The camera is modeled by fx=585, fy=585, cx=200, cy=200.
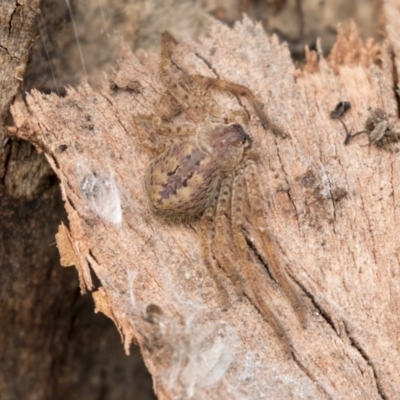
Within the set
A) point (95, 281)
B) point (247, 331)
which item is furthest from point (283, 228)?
point (95, 281)

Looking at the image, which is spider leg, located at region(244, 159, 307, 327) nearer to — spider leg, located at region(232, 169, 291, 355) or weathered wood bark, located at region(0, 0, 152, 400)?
spider leg, located at region(232, 169, 291, 355)

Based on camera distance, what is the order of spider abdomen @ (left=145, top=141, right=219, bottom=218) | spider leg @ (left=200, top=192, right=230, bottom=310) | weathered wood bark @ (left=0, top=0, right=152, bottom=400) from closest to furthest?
spider leg @ (left=200, top=192, right=230, bottom=310) < spider abdomen @ (left=145, top=141, right=219, bottom=218) < weathered wood bark @ (left=0, top=0, right=152, bottom=400)

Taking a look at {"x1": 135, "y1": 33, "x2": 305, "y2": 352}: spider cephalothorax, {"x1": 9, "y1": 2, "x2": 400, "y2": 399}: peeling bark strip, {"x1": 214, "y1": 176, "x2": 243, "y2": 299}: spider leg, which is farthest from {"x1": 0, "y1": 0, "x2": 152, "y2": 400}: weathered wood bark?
{"x1": 214, "y1": 176, "x2": 243, "y2": 299}: spider leg

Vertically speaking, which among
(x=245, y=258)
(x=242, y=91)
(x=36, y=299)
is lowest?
(x=36, y=299)

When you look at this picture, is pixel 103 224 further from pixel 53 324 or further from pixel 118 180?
pixel 53 324

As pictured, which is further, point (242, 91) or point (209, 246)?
point (242, 91)

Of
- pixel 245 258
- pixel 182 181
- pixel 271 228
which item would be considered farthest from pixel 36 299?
pixel 271 228

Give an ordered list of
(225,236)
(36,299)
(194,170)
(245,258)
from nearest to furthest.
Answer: (245,258), (225,236), (194,170), (36,299)

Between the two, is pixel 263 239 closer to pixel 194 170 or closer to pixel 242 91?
pixel 194 170
